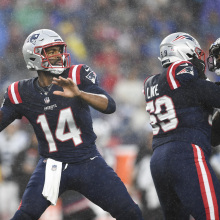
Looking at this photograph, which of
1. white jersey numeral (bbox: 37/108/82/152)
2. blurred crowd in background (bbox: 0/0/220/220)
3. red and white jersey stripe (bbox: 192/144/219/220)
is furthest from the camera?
blurred crowd in background (bbox: 0/0/220/220)

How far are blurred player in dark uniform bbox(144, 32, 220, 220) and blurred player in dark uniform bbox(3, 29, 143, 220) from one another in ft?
0.89

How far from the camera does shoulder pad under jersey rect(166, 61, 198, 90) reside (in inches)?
114

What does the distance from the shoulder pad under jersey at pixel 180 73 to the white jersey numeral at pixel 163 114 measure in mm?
110

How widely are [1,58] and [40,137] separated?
2.47m

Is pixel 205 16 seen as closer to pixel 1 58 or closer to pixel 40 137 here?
pixel 1 58

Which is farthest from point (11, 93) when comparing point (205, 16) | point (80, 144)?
point (205, 16)

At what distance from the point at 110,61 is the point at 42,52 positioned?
8.16 ft

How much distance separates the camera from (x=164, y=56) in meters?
3.22

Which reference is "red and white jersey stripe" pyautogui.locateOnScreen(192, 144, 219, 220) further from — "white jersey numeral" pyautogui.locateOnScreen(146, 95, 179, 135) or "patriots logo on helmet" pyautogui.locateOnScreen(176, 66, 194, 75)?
"patriots logo on helmet" pyautogui.locateOnScreen(176, 66, 194, 75)

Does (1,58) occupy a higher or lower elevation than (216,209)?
higher

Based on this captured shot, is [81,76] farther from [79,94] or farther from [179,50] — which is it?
[179,50]

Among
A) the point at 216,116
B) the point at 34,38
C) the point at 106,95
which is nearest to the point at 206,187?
the point at 216,116

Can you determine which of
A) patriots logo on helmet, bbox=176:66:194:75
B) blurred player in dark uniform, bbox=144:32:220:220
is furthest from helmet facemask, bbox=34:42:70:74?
patriots logo on helmet, bbox=176:66:194:75

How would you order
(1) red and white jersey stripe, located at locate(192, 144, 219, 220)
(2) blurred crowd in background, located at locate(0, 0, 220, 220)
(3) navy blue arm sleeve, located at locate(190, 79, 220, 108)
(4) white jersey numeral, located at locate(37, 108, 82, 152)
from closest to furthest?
(1) red and white jersey stripe, located at locate(192, 144, 219, 220)
(3) navy blue arm sleeve, located at locate(190, 79, 220, 108)
(4) white jersey numeral, located at locate(37, 108, 82, 152)
(2) blurred crowd in background, located at locate(0, 0, 220, 220)
